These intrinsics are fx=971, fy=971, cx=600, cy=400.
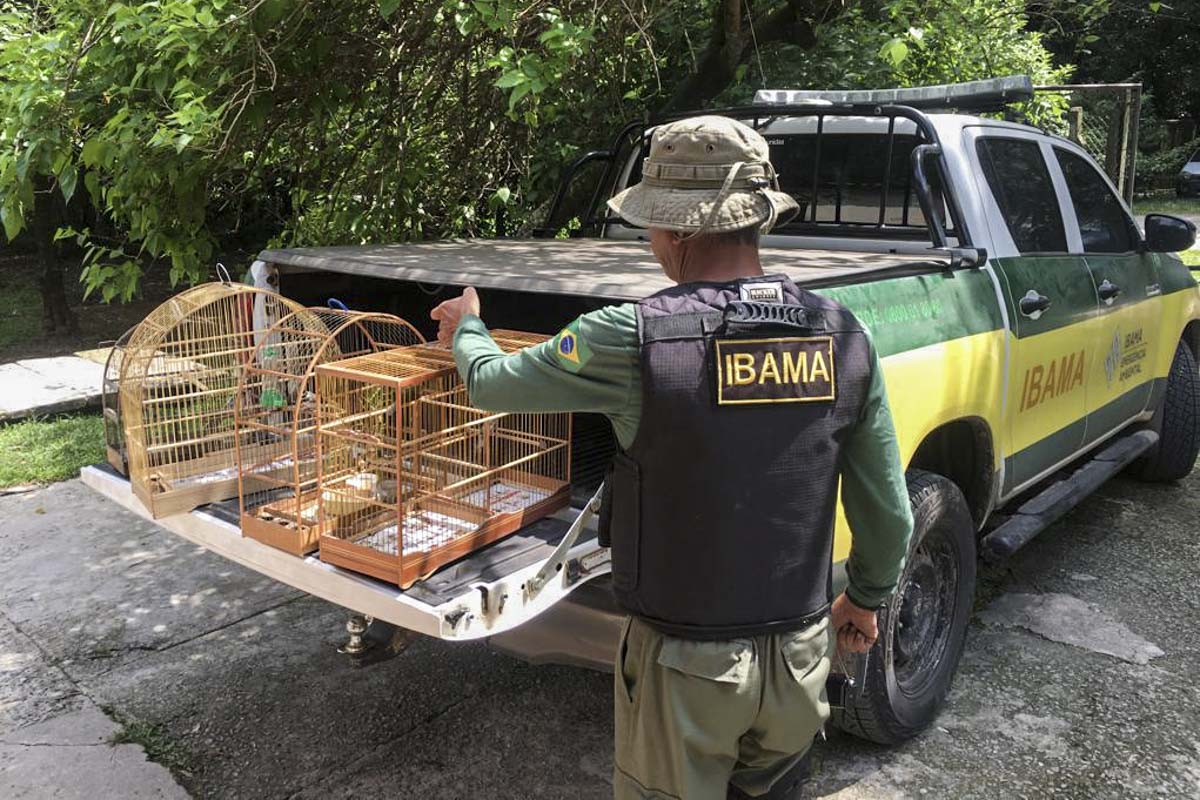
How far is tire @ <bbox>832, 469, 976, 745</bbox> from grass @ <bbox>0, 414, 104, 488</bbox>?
512cm

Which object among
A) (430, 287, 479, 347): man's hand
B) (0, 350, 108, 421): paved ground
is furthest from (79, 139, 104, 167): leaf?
(0, 350, 108, 421): paved ground

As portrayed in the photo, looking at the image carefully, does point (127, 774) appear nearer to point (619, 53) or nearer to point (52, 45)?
point (52, 45)

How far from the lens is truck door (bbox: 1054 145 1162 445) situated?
14.1ft

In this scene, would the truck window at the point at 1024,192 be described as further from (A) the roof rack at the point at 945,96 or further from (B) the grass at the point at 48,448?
(B) the grass at the point at 48,448

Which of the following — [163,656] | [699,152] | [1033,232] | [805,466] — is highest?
[699,152]

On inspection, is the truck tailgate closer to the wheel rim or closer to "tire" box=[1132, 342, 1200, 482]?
the wheel rim

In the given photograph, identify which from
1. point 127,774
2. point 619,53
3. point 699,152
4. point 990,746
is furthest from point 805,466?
point 619,53

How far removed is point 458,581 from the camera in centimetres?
238

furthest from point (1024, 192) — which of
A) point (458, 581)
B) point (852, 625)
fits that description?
point (458, 581)

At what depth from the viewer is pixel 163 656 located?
3.89 meters

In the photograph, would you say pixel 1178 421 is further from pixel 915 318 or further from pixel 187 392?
pixel 187 392

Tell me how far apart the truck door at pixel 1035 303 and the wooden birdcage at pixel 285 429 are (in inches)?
85.8

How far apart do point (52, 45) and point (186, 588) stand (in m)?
2.51

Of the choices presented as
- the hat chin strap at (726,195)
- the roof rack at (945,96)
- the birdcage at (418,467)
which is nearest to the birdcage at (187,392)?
the birdcage at (418,467)
